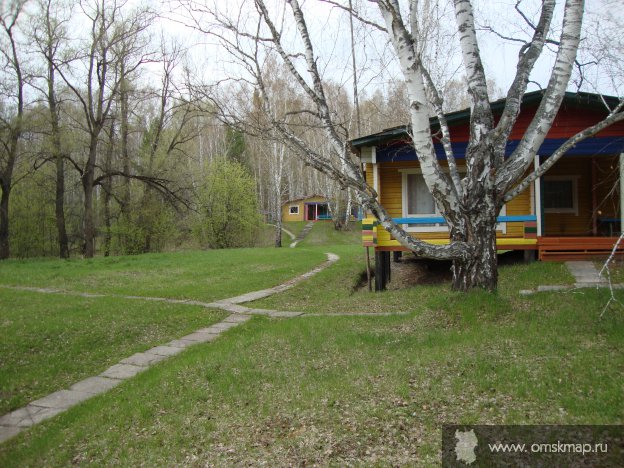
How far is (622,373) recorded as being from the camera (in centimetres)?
437

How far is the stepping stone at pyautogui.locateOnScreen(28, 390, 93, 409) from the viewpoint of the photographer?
18.6 feet

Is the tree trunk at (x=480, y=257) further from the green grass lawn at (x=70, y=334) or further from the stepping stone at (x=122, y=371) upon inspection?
the green grass lawn at (x=70, y=334)

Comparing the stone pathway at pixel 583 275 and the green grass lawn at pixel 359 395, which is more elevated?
the stone pathway at pixel 583 275

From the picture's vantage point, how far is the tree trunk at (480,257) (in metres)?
6.58

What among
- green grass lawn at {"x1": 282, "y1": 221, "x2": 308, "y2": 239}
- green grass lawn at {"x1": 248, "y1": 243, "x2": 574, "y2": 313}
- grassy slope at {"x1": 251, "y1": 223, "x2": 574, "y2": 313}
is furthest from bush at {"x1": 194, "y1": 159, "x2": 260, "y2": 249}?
green grass lawn at {"x1": 248, "y1": 243, "x2": 574, "y2": 313}

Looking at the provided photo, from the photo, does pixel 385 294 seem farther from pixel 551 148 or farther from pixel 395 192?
pixel 551 148

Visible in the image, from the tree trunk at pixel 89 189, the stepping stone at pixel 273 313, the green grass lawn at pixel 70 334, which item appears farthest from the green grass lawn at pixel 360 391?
the tree trunk at pixel 89 189

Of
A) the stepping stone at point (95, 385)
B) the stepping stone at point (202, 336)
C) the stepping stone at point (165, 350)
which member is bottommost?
the stepping stone at point (95, 385)

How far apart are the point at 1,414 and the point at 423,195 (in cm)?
1199

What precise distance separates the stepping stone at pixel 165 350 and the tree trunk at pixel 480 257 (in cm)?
459

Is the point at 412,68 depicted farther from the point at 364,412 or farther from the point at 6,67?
the point at 6,67

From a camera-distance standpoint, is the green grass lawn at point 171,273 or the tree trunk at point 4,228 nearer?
the green grass lawn at point 171,273

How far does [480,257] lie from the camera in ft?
22.0

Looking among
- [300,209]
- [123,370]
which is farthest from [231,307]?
[300,209]
